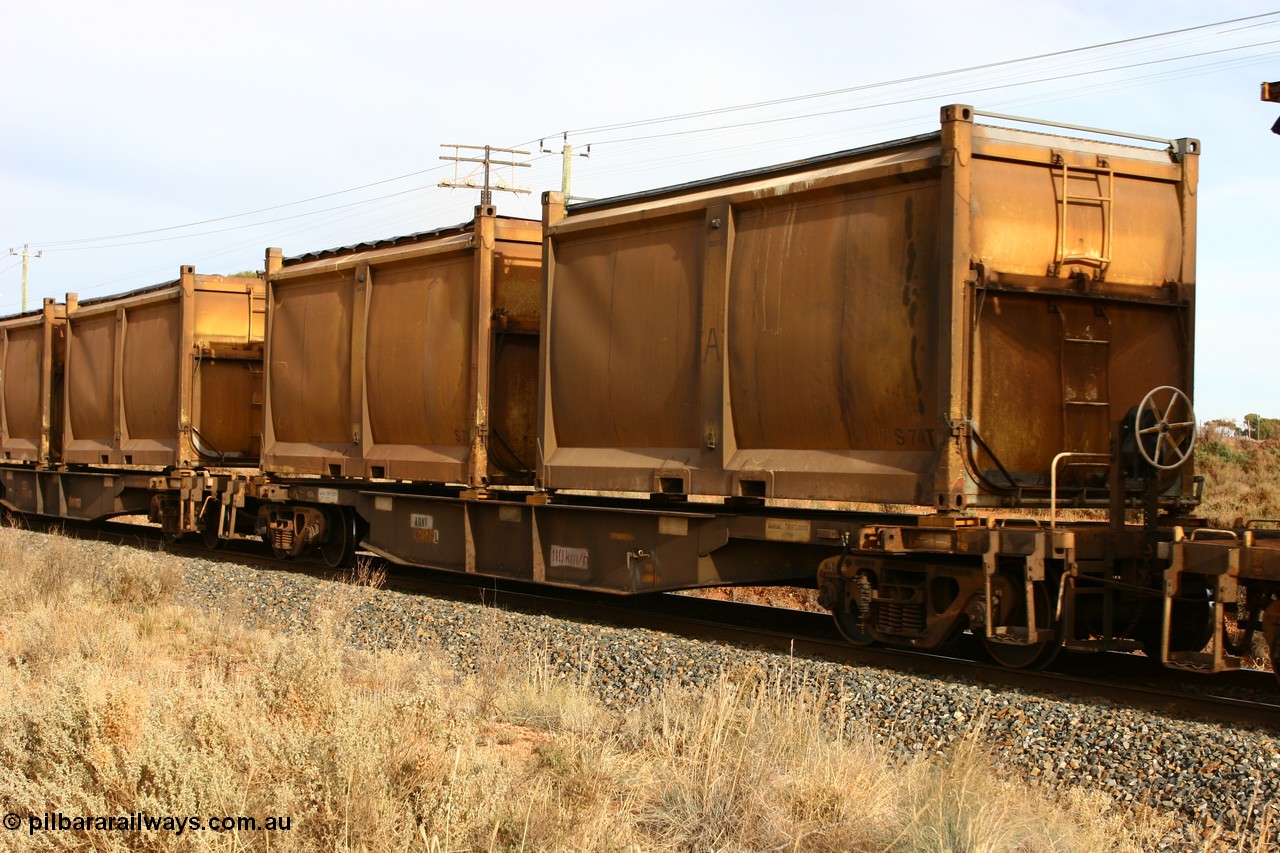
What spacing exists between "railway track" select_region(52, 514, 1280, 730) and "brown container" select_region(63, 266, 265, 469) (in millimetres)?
3867

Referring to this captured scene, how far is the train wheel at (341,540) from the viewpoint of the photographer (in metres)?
14.8

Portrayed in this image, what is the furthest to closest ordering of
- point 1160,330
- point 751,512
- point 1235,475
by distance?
point 1235,475 → point 751,512 → point 1160,330

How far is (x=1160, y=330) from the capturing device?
912cm

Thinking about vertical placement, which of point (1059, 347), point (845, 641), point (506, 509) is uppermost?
point (1059, 347)

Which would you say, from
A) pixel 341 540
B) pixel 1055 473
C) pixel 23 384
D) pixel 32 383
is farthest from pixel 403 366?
pixel 23 384

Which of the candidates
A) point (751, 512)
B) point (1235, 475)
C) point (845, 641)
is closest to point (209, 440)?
point (751, 512)

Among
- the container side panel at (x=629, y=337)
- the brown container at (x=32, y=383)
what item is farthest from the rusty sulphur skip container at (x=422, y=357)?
the brown container at (x=32, y=383)

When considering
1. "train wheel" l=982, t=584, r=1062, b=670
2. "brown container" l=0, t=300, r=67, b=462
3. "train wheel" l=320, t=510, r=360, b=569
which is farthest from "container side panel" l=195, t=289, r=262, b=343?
"train wheel" l=982, t=584, r=1062, b=670

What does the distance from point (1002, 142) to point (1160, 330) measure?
6.64ft

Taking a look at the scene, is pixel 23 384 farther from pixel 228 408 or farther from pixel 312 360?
pixel 312 360

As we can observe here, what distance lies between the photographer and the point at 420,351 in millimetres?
13219

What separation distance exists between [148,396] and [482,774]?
1555 centimetres

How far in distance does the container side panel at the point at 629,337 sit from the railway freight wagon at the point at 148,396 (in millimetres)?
7777

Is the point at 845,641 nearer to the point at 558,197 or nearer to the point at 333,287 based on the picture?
the point at 558,197
